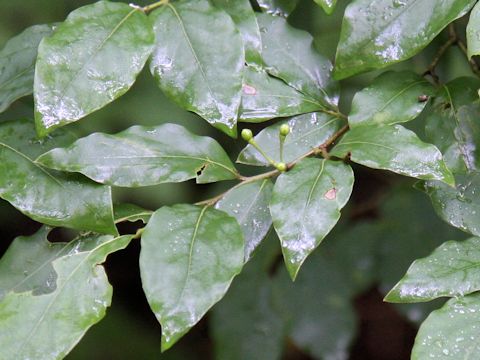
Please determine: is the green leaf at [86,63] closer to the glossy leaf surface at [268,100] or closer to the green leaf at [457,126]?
the glossy leaf surface at [268,100]

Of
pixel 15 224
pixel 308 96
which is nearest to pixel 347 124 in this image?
pixel 308 96

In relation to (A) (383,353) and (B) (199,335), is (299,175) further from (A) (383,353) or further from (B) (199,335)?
(A) (383,353)

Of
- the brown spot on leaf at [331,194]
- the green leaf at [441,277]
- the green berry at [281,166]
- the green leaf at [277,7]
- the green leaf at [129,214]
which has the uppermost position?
the green leaf at [277,7]

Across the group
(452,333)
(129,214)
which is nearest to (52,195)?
(129,214)

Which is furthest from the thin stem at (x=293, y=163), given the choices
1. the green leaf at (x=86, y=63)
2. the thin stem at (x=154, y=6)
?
the thin stem at (x=154, y=6)

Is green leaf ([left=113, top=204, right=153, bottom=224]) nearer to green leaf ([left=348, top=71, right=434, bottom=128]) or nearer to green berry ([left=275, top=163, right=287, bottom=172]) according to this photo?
green berry ([left=275, top=163, right=287, bottom=172])

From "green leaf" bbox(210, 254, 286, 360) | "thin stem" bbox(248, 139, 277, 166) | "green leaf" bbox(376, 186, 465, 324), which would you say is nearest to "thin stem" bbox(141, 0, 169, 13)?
"thin stem" bbox(248, 139, 277, 166)

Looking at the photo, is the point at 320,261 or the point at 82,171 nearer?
the point at 82,171
